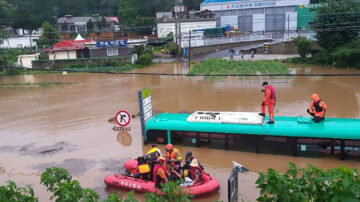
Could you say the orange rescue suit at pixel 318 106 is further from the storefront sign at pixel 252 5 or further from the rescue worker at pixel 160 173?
the storefront sign at pixel 252 5

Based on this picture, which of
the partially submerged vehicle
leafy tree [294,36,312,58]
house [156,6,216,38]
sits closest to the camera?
the partially submerged vehicle

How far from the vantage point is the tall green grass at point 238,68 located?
2859 centimetres

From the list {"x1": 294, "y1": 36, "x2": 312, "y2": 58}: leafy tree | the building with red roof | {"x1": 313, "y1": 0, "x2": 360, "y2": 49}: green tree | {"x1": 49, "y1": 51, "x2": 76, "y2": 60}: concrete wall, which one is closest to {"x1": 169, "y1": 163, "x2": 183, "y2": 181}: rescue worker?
{"x1": 313, "y1": 0, "x2": 360, "y2": 49}: green tree

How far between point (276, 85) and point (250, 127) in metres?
12.8

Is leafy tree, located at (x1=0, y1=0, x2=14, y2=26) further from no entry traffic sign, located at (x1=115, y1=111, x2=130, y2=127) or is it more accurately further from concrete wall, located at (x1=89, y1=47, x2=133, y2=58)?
no entry traffic sign, located at (x1=115, y1=111, x2=130, y2=127)

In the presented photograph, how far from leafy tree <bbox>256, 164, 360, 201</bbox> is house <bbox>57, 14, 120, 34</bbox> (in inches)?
2315

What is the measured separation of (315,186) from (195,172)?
467cm

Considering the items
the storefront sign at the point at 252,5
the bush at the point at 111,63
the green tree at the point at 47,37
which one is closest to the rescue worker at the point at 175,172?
the bush at the point at 111,63

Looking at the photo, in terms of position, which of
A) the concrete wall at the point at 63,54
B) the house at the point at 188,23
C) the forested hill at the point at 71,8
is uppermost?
the forested hill at the point at 71,8

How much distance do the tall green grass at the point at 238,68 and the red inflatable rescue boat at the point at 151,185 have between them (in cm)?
1905

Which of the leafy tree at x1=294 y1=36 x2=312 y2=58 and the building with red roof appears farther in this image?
the building with red roof

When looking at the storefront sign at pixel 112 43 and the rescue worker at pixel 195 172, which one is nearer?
the rescue worker at pixel 195 172

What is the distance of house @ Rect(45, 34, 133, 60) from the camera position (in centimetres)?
3862

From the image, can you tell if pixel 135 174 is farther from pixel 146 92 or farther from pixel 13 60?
pixel 13 60
